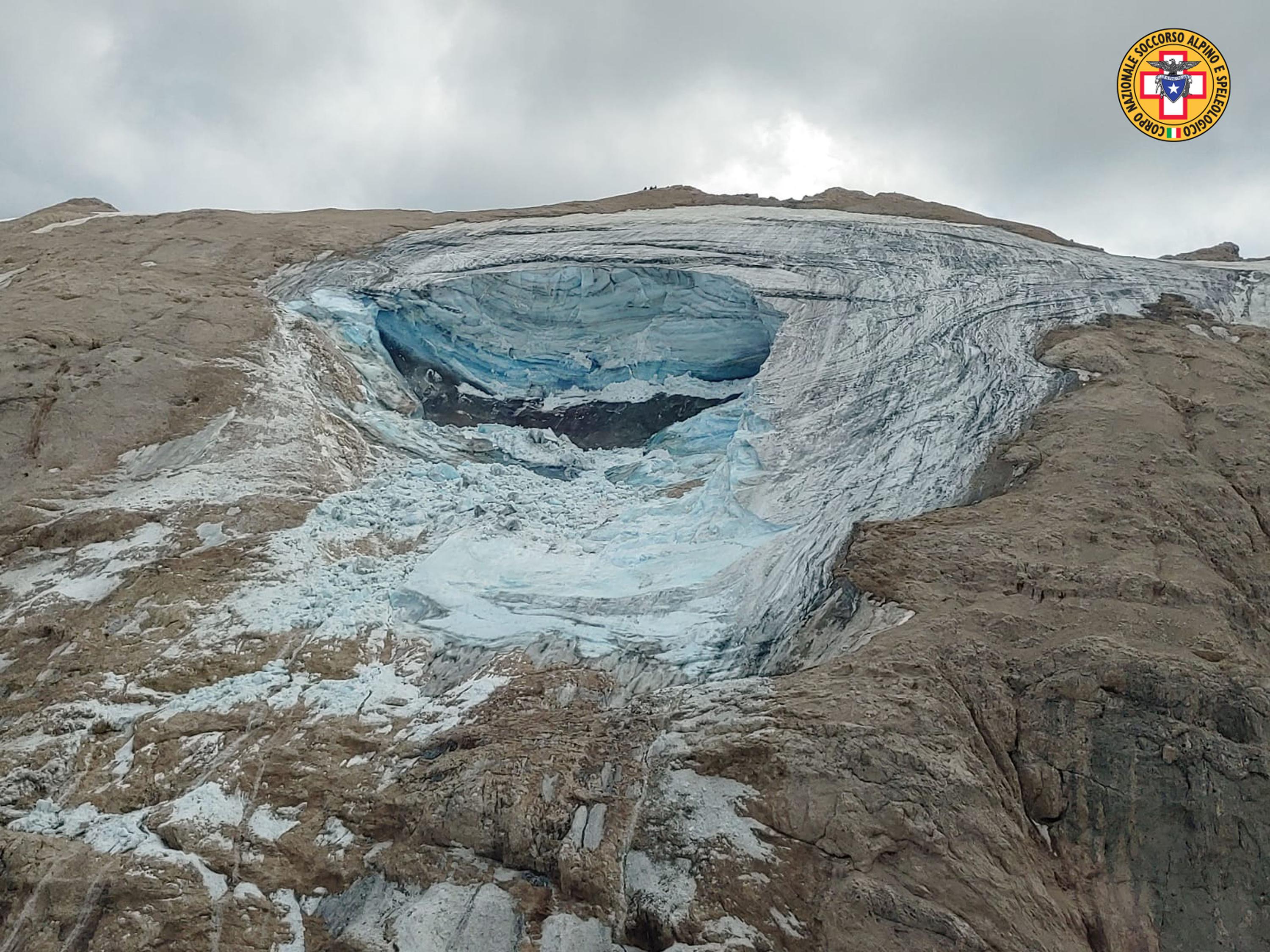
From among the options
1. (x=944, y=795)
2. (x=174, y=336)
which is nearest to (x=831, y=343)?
(x=944, y=795)

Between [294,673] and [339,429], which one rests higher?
[339,429]

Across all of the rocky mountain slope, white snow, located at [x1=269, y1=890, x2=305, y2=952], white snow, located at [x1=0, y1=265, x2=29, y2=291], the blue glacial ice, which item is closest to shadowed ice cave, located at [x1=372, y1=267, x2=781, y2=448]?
the blue glacial ice

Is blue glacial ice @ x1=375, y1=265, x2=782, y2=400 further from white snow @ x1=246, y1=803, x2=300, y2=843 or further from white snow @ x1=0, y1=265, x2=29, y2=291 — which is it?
white snow @ x1=246, y1=803, x2=300, y2=843

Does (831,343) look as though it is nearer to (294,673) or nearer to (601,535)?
(601,535)

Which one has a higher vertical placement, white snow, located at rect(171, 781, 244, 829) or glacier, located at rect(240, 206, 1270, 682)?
glacier, located at rect(240, 206, 1270, 682)

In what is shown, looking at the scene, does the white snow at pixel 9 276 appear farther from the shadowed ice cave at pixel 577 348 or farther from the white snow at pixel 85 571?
the white snow at pixel 85 571

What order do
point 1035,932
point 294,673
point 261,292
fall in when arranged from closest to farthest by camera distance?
point 1035,932, point 294,673, point 261,292
